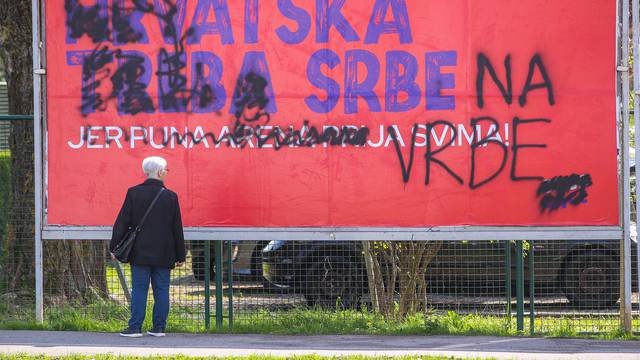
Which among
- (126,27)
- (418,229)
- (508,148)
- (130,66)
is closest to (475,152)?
(508,148)

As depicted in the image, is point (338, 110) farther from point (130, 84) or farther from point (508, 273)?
point (508, 273)

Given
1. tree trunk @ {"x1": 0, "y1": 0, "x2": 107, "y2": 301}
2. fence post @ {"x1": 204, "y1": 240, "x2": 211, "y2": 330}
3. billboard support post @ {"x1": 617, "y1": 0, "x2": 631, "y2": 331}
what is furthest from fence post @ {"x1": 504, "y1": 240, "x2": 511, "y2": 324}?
tree trunk @ {"x1": 0, "y1": 0, "x2": 107, "y2": 301}

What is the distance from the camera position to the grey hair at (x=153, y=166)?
9273 mm

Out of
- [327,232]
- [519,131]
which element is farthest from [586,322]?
[327,232]

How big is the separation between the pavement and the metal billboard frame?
0.75 meters

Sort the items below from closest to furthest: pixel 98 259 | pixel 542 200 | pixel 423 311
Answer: pixel 542 200
pixel 423 311
pixel 98 259

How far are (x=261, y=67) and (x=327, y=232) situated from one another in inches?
71.1

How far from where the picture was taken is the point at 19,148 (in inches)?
444

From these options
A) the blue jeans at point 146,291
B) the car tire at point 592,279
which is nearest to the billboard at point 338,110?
the blue jeans at point 146,291

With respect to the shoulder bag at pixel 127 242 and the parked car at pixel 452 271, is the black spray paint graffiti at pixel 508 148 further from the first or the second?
the shoulder bag at pixel 127 242

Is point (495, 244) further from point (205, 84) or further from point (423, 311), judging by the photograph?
point (205, 84)

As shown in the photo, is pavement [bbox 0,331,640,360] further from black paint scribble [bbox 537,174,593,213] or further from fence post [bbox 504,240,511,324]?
black paint scribble [bbox 537,174,593,213]

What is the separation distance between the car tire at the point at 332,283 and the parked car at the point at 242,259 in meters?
0.72

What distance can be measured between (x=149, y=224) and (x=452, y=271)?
3359mm
